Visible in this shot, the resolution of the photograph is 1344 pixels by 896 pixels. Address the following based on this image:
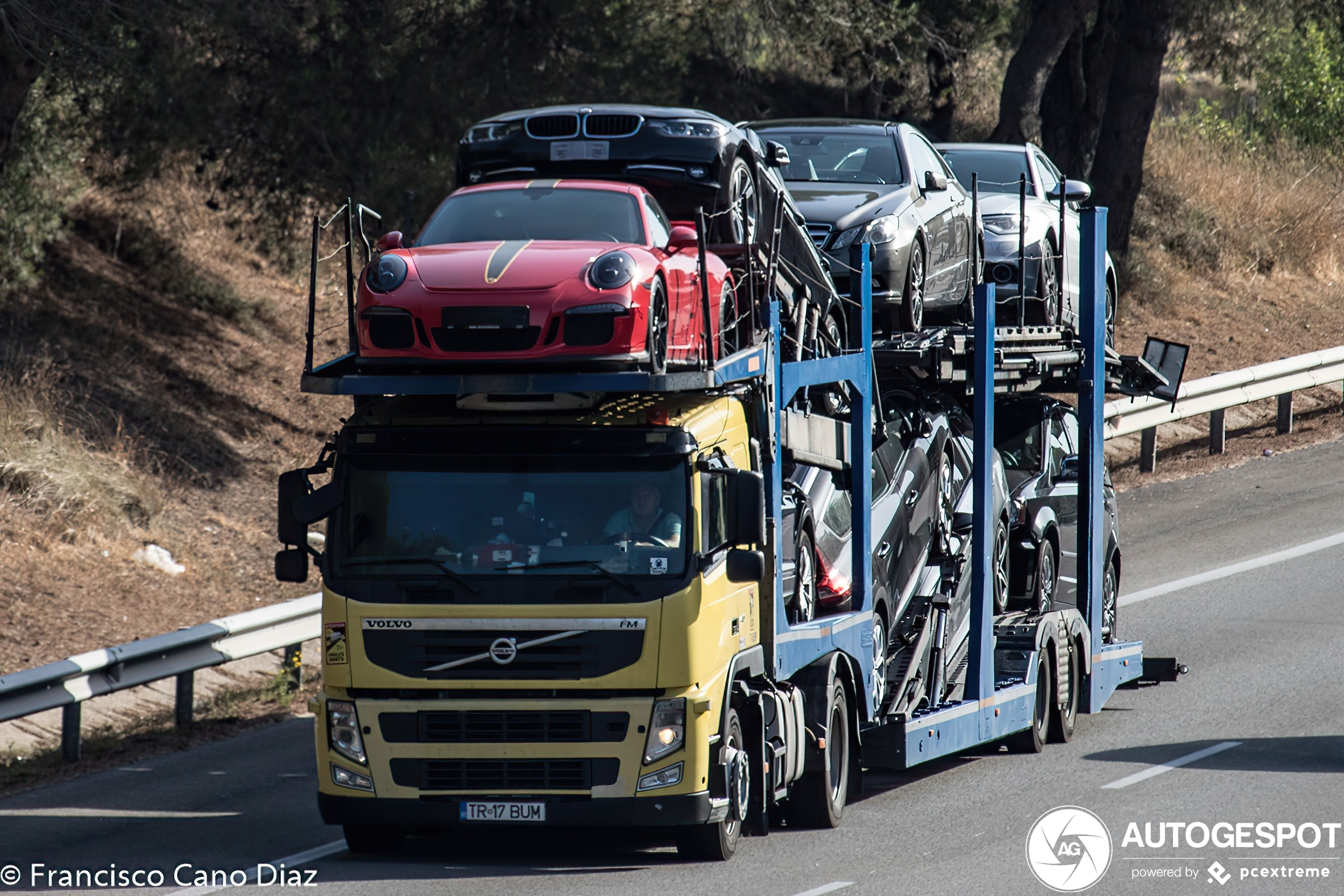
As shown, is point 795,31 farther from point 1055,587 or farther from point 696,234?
point 696,234

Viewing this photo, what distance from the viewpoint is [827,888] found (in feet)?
28.6

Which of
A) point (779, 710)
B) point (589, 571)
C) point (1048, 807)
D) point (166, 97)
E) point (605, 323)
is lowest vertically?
point (1048, 807)

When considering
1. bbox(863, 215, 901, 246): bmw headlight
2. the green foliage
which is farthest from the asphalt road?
the green foliage

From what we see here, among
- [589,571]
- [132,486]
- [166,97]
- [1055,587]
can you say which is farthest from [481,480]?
[166,97]

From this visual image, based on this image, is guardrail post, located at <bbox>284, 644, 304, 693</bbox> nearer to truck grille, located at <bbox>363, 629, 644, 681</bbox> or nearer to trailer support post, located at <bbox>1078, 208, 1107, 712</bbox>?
truck grille, located at <bbox>363, 629, 644, 681</bbox>

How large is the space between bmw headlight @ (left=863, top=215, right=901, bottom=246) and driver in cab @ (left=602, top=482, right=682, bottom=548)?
435 centimetres

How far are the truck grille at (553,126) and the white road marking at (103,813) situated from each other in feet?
14.8

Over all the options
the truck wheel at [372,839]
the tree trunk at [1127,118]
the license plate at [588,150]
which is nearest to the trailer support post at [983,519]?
the license plate at [588,150]

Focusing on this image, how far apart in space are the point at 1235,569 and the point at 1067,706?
5.37 meters

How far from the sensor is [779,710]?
31.3ft

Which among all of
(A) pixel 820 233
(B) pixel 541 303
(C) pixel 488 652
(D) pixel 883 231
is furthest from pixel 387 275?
(D) pixel 883 231

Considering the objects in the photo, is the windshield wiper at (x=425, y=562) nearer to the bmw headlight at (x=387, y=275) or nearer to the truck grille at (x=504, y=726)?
the truck grille at (x=504, y=726)

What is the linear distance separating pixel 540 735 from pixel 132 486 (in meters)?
10.3

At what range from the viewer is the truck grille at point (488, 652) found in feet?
28.7
